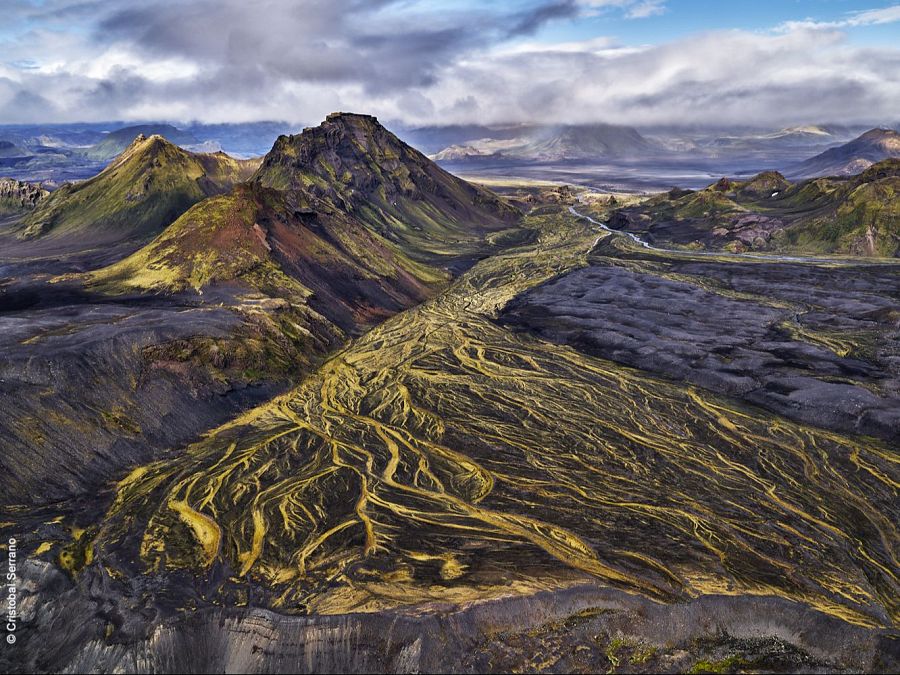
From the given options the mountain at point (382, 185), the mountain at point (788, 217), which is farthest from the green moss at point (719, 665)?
the mountain at point (788, 217)

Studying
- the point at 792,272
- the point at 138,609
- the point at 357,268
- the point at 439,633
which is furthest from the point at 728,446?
the point at 792,272

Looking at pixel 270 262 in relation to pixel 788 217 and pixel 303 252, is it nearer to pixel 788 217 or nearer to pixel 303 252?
pixel 303 252

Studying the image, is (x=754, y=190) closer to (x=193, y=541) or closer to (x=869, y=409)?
(x=869, y=409)

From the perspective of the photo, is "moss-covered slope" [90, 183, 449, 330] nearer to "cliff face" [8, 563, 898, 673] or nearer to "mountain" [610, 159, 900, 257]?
"cliff face" [8, 563, 898, 673]

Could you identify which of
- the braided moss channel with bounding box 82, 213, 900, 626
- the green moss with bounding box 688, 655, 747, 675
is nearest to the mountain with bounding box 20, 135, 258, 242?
the braided moss channel with bounding box 82, 213, 900, 626

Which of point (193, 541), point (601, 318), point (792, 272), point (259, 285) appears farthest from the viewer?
point (792, 272)

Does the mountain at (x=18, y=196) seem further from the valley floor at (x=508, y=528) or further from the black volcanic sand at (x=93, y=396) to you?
the valley floor at (x=508, y=528)
